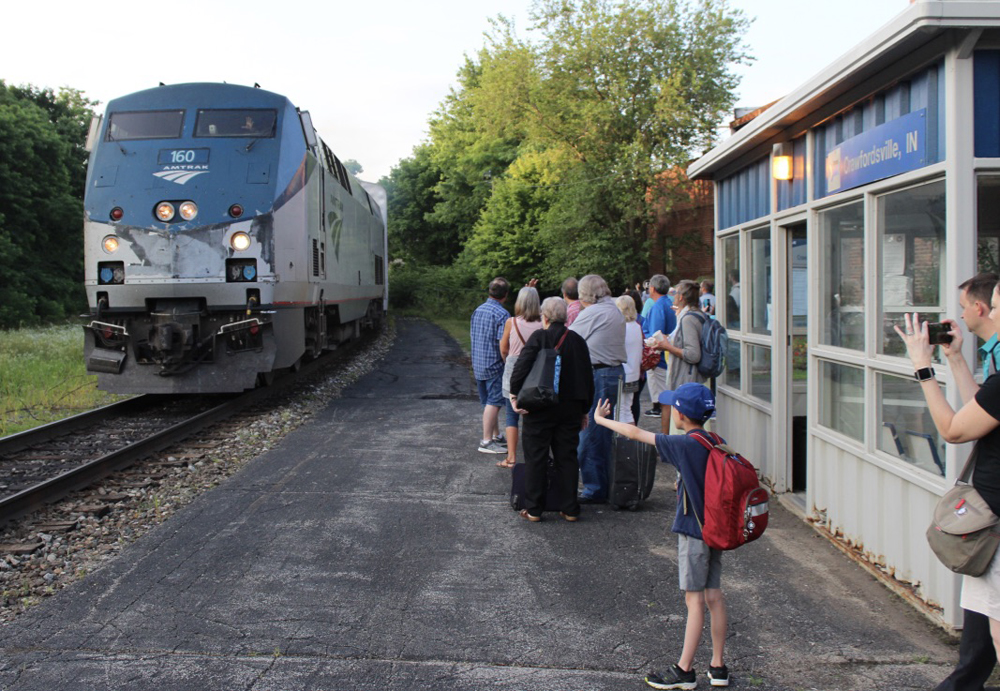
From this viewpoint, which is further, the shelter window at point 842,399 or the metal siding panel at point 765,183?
the metal siding panel at point 765,183

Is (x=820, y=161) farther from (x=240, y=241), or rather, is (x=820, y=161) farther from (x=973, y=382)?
(x=240, y=241)

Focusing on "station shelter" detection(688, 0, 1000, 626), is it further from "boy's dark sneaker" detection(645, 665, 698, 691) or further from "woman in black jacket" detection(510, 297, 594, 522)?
"woman in black jacket" detection(510, 297, 594, 522)

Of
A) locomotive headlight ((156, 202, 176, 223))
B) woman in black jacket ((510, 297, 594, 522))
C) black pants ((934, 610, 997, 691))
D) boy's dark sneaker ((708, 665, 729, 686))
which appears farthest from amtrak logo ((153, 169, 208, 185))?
black pants ((934, 610, 997, 691))

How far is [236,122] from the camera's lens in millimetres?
10859

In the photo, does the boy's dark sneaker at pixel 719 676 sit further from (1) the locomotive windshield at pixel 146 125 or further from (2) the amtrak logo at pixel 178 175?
(1) the locomotive windshield at pixel 146 125

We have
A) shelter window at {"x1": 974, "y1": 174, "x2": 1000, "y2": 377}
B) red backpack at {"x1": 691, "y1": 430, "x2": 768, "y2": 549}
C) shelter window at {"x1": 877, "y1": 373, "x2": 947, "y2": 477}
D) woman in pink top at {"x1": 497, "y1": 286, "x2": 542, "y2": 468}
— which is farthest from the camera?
woman in pink top at {"x1": 497, "y1": 286, "x2": 542, "y2": 468}

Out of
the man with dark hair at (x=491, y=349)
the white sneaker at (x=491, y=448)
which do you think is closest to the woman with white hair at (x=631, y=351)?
the man with dark hair at (x=491, y=349)

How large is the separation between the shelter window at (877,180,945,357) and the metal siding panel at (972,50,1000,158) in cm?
25

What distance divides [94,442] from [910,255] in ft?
25.6

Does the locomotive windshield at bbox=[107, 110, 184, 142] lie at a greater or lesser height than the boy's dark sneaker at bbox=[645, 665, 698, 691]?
greater

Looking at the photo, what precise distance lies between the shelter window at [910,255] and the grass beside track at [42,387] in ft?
29.0

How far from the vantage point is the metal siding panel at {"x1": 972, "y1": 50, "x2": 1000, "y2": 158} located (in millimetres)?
4051

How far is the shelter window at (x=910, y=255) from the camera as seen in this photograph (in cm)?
439

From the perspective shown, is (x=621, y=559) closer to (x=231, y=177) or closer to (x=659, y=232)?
(x=231, y=177)
